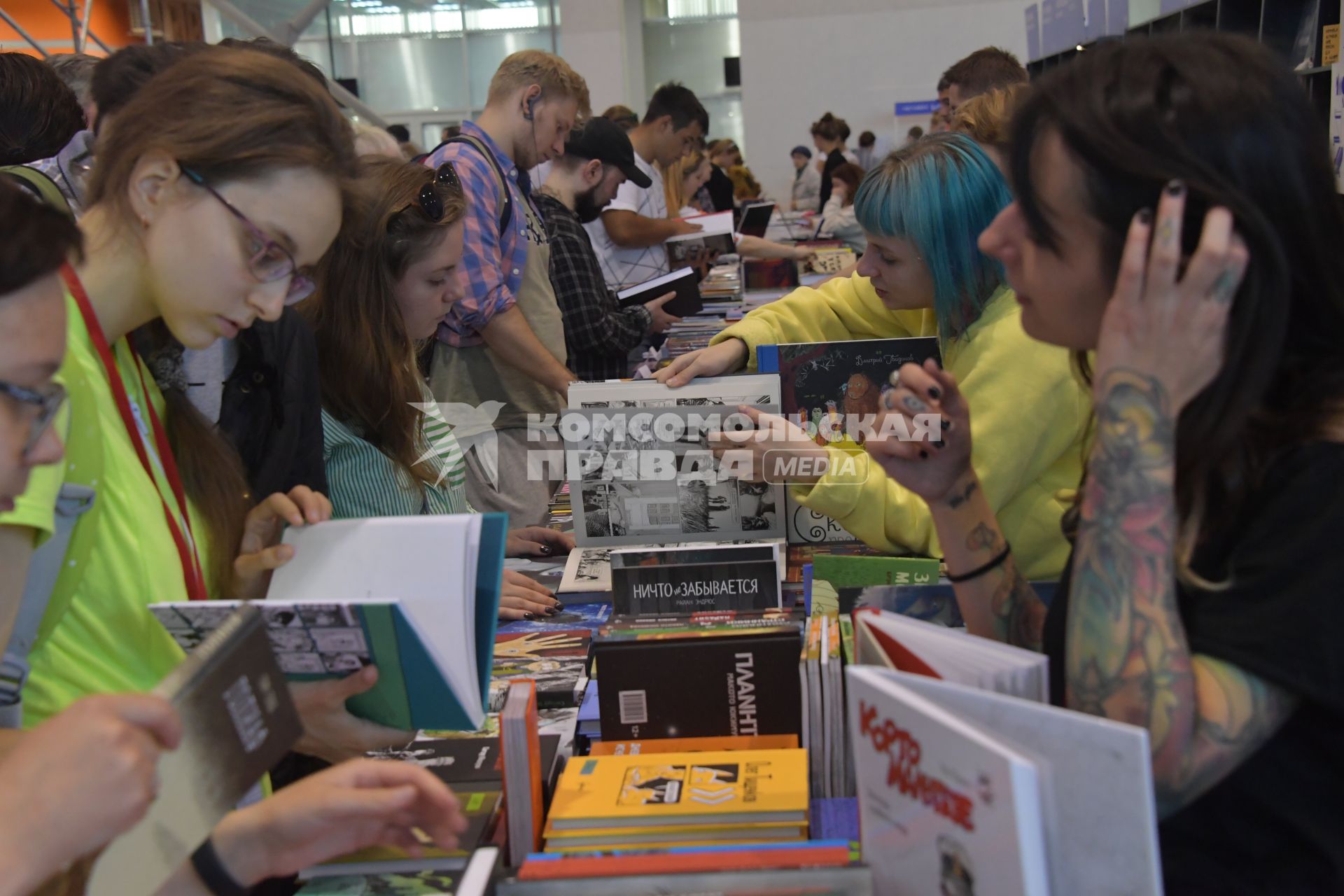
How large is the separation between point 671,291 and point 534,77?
3.64 ft

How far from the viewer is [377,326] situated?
79.6 inches

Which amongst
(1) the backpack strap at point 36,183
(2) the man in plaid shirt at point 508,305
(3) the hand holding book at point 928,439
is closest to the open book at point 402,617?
(3) the hand holding book at point 928,439

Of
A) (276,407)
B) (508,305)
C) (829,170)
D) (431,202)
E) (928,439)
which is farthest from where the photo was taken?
(829,170)

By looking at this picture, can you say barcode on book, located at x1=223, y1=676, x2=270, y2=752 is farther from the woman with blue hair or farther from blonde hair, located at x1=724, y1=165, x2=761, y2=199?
blonde hair, located at x1=724, y1=165, x2=761, y2=199

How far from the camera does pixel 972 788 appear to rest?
0.84 m

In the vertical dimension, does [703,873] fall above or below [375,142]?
below

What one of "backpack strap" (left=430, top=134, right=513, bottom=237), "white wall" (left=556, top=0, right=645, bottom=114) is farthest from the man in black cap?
"white wall" (left=556, top=0, right=645, bottom=114)

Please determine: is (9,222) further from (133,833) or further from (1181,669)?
(1181,669)

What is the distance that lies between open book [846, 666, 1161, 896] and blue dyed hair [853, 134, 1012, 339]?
1.16 meters

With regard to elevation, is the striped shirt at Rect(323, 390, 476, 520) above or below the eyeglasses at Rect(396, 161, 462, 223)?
below

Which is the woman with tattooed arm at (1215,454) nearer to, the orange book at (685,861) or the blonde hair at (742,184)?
the orange book at (685,861)

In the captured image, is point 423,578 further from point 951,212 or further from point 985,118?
point 985,118

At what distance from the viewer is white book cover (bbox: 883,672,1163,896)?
2.70ft

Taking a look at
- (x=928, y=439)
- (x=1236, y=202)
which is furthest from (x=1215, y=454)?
(x=928, y=439)
